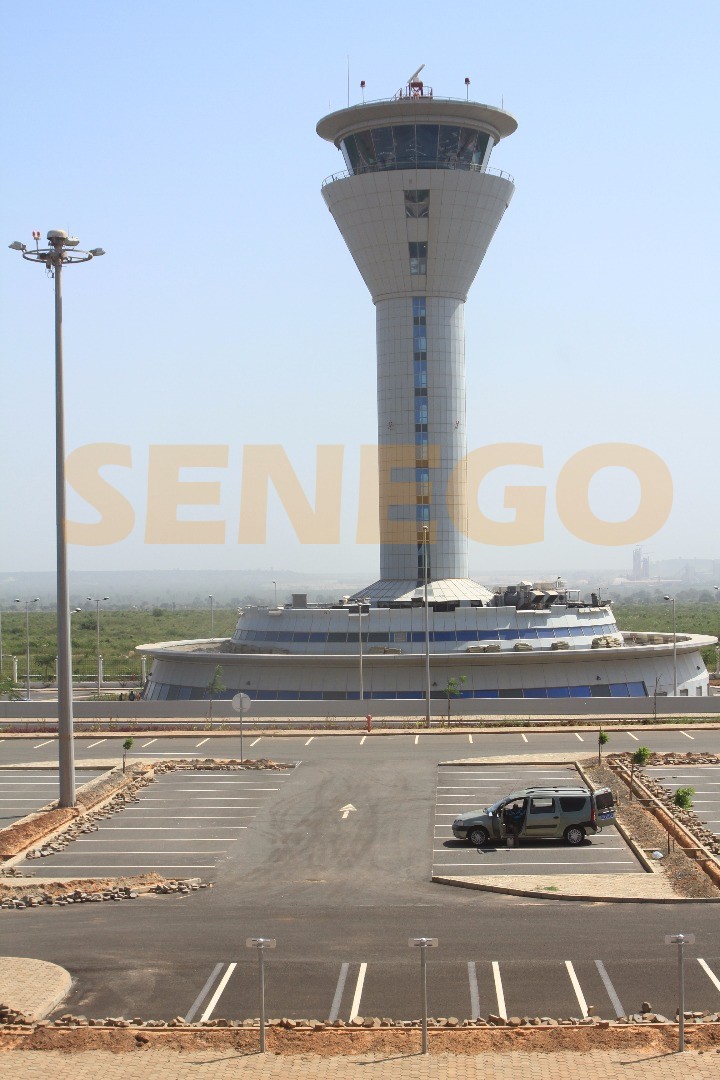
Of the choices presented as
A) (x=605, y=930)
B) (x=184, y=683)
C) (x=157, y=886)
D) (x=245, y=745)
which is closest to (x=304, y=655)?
(x=184, y=683)

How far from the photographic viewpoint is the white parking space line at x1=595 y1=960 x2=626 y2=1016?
19.5 meters

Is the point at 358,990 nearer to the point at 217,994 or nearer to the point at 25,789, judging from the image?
the point at 217,994

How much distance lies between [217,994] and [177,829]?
42.7 feet

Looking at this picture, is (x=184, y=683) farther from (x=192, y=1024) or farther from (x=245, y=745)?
(x=192, y=1024)

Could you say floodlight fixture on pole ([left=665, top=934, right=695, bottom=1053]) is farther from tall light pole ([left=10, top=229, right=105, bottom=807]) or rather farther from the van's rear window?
tall light pole ([left=10, top=229, right=105, bottom=807])

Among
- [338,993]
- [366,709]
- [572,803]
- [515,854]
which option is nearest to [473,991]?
[338,993]

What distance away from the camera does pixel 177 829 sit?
109ft

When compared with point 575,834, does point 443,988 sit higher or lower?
lower

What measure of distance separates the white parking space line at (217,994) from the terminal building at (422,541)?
4679 cm

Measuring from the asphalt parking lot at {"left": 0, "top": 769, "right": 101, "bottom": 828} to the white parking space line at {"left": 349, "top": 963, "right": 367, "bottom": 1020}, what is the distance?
15.9 meters

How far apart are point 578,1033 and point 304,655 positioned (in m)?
51.9

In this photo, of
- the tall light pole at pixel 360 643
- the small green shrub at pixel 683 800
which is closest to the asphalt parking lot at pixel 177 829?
the small green shrub at pixel 683 800

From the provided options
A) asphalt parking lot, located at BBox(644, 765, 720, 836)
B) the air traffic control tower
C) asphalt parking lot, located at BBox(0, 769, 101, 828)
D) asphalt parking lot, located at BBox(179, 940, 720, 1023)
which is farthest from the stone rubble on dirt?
the air traffic control tower

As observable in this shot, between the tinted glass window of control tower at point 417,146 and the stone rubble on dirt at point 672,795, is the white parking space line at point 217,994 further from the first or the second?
the tinted glass window of control tower at point 417,146
